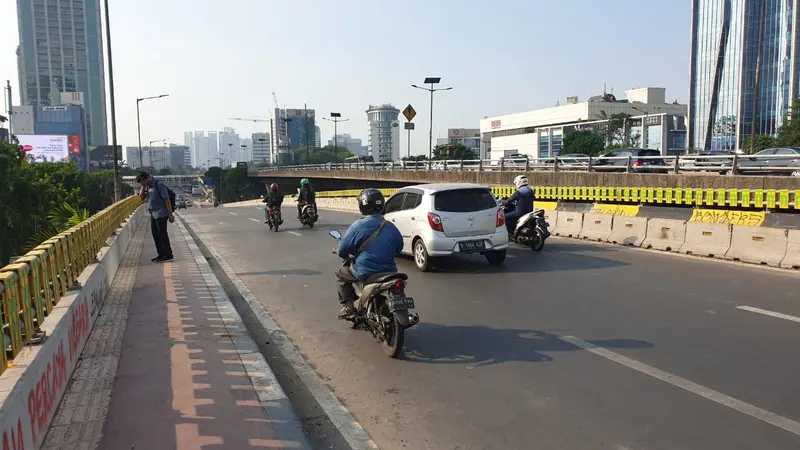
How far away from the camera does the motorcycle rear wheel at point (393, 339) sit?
19.6 ft

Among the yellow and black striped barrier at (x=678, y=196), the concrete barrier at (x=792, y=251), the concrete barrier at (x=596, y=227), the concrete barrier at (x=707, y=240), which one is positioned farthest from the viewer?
the yellow and black striped barrier at (x=678, y=196)

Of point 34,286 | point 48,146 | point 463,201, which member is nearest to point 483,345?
point 34,286

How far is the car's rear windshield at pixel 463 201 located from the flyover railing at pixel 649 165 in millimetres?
14001

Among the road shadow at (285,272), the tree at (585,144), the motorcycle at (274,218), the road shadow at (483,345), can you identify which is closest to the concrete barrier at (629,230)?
the road shadow at (285,272)

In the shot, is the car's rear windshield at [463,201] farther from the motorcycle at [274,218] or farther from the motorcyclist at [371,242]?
the motorcycle at [274,218]

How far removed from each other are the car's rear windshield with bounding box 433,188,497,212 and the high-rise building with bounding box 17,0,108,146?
177393 millimetres

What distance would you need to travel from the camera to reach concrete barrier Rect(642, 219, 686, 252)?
12.8m

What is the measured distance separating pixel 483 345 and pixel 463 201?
200 inches

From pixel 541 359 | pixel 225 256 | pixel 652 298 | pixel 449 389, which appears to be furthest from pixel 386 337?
pixel 225 256

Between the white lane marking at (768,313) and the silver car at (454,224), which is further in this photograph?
the silver car at (454,224)

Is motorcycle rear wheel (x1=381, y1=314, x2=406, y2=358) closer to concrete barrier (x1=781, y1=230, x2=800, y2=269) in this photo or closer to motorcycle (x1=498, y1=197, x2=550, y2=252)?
motorcycle (x1=498, y1=197, x2=550, y2=252)

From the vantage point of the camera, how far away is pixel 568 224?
16.5 meters

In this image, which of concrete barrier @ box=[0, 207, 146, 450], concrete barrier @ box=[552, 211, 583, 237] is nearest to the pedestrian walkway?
concrete barrier @ box=[0, 207, 146, 450]

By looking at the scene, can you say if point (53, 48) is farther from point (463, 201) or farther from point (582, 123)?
point (463, 201)
